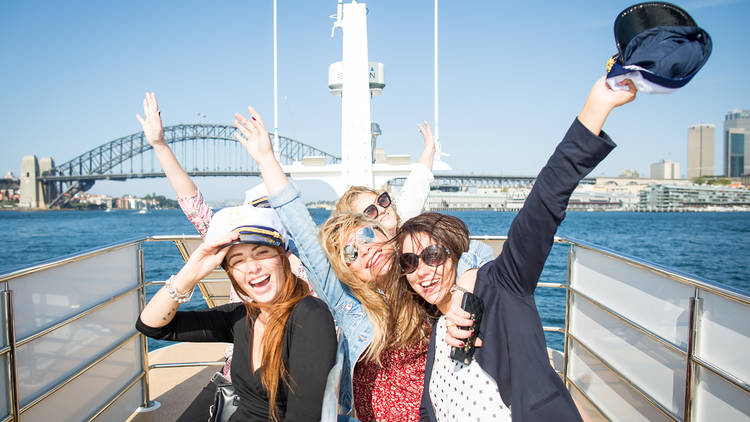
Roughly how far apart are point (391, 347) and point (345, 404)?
276 mm

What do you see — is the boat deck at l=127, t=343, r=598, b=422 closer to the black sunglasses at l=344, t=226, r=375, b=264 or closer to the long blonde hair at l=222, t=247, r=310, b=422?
the black sunglasses at l=344, t=226, r=375, b=264

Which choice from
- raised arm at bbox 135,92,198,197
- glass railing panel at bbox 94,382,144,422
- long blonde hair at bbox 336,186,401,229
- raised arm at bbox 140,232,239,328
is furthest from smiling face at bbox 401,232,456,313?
glass railing panel at bbox 94,382,144,422

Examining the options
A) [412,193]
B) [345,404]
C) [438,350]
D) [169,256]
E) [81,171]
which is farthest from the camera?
[81,171]

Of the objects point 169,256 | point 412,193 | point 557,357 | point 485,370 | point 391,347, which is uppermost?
point 412,193

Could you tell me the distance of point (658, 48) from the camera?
0.85 metres

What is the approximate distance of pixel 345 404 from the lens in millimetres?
1700

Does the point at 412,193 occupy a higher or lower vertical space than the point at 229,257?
higher

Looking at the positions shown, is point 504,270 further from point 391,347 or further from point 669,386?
point 669,386

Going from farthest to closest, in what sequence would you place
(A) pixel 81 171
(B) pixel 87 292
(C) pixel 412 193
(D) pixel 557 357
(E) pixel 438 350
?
(A) pixel 81 171 < (D) pixel 557 357 < (C) pixel 412 193 < (B) pixel 87 292 < (E) pixel 438 350

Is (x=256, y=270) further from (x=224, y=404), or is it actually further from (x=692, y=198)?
(x=692, y=198)

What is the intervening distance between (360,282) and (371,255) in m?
0.12

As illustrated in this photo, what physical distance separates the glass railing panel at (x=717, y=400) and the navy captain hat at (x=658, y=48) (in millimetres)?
1253

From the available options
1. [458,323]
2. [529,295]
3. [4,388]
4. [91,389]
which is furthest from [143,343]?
[529,295]

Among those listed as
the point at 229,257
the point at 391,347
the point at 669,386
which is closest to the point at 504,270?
the point at 391,347
